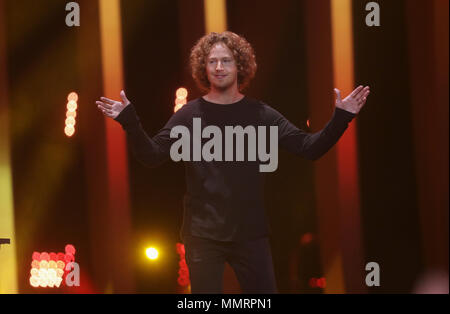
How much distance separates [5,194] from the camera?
3438 millimetres

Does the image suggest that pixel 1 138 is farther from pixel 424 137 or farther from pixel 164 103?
pixel 424 137

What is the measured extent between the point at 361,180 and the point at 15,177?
2013 millimetres

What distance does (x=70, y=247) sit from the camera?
11.1ft

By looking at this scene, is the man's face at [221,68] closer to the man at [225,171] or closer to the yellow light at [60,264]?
the man at [225,171]

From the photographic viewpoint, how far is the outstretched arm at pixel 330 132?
236 cm

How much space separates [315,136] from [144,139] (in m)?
0.70

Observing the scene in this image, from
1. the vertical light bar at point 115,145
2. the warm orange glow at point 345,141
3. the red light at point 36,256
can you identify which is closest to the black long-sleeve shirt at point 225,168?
the warm orange glow at point 345,141

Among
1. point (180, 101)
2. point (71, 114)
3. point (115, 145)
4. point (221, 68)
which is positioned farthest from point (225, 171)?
point (71, 114)

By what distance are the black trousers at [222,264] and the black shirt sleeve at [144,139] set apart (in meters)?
0.37

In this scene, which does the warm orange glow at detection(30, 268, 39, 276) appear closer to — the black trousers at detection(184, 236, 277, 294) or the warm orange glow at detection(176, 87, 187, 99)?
the warm orange glow at detection(176, 87, 187, 99)

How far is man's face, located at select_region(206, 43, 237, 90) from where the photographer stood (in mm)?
2463

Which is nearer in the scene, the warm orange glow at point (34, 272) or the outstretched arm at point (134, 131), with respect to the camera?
the outstretched arm at point (134, 131)

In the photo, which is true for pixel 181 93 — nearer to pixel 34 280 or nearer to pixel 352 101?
pixel 352 101
